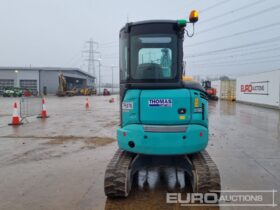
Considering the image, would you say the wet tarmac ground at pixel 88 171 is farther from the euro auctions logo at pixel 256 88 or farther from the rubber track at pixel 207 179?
the euro auctions logo at pixel 256 88

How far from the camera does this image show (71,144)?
26.2 ft

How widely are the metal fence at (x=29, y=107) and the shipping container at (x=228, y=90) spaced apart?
2461 cm

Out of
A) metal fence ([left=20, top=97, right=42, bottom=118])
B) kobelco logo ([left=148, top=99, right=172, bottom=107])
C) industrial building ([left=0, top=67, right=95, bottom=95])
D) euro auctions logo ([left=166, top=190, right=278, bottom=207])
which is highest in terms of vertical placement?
industrial building ([left=0, top=67, right=95, bottom=95])

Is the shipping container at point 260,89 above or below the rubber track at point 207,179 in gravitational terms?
above

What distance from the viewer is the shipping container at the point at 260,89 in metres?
21.0

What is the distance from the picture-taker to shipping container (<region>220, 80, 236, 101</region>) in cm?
3284

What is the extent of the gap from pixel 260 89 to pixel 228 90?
1047 cm

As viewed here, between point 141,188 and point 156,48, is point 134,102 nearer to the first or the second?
point 156,48

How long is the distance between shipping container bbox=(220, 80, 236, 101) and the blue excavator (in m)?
29.9

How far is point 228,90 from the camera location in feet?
113

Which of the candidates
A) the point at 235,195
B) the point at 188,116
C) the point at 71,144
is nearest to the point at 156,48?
the point at 188,116

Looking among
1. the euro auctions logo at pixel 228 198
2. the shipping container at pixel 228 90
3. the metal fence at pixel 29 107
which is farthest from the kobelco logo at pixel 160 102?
Answer: the shipping container at pixel 228 90

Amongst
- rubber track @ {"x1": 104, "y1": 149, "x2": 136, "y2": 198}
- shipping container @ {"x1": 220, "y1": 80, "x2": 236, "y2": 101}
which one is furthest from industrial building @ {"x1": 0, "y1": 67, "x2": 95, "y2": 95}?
rubber track @ {"x1": 104, "y1": 149, "x2": 136, "y2": 198}

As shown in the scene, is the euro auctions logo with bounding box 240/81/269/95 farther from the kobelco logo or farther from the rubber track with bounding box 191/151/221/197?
the kobelco logo
